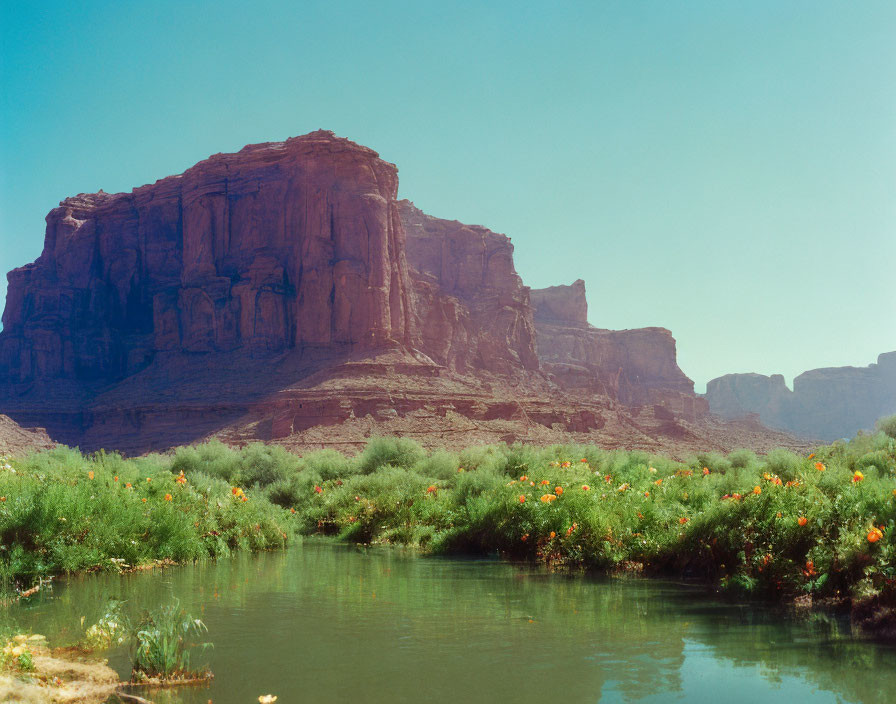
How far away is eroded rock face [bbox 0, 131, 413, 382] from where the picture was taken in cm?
8331

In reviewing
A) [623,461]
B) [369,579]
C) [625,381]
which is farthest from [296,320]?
[625,381]

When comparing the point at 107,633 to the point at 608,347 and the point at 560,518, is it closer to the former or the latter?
the point at 560,518

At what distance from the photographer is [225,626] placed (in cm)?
943

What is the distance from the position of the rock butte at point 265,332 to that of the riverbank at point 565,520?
3915 centimetres

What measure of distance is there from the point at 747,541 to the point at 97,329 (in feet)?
317

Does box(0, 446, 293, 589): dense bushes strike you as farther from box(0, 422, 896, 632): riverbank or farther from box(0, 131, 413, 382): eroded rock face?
box(0, 131, 413, 382): eroded rock face

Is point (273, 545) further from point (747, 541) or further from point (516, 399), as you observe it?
point (516, 399)

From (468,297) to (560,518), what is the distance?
11975 centimetres

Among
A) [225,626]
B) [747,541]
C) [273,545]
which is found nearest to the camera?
[225,626]

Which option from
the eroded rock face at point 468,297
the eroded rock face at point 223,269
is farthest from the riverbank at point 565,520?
the eroded rock face at point 468,297

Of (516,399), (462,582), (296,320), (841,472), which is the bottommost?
(462,582)

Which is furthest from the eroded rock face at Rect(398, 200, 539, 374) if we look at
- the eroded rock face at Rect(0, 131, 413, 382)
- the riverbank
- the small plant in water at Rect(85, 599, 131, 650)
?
the small plant in water at Rect(85, 599, 131, 650)

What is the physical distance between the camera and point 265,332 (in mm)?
82750

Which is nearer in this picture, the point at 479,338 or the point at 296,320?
the point at 296,320
